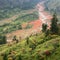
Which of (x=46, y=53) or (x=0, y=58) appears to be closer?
(x=46, y=53)

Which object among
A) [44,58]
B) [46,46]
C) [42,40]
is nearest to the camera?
[44,58]

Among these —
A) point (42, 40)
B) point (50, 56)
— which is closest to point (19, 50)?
point (42, 40)

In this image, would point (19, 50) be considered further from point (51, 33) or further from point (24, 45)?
point (51, 33)

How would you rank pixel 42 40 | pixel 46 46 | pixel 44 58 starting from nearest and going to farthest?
pixel 44 58, pixel 46 46, pixel 42 40

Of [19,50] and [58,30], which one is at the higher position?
[58,30]

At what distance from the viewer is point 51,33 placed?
142 metres

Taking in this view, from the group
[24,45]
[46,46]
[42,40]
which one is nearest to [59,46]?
[46,46]

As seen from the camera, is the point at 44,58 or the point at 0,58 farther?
the point at 0,58

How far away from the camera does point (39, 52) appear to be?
122375mm

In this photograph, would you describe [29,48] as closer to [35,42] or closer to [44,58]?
[35,42]

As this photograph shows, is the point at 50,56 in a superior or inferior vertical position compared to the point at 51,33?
inferior

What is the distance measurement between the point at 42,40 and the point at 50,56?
20.8 meters

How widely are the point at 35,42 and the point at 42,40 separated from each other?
4232 mm

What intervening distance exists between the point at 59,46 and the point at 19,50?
23975 mm
